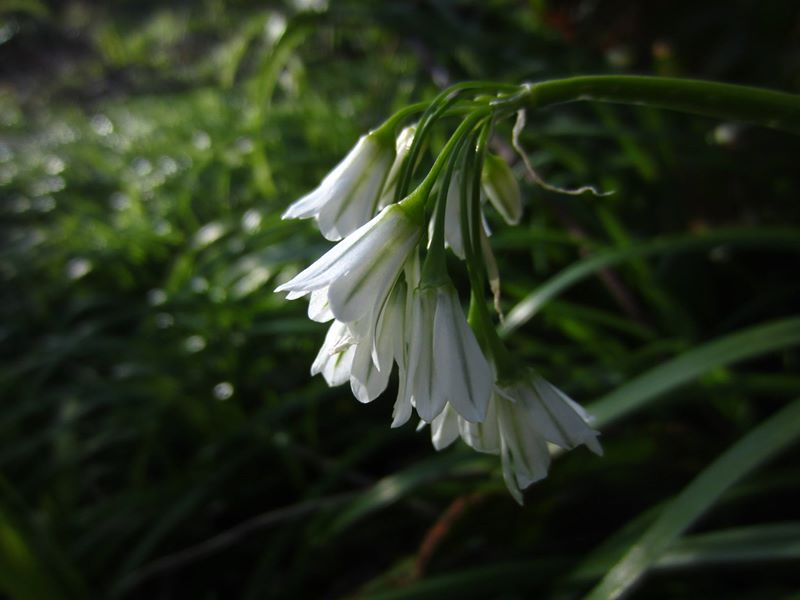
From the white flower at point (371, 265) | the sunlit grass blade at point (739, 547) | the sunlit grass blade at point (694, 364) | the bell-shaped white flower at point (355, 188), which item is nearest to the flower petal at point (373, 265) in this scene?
the white flower at point (371, 265)

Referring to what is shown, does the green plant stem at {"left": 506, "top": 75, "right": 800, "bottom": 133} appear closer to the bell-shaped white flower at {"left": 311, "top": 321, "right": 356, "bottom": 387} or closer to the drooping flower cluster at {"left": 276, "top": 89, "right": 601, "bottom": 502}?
the drooping flower cluster at {"left": 276, "top": 89, "right": 601, "bottom": 502}

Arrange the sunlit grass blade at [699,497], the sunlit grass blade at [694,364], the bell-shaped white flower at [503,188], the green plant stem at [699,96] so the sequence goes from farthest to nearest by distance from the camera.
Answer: the sunlit grass blade at [694,364], the sunlit grass blade at [699,497], the bell-shaped white flower at [503,188], the green plant stem at [699,96]

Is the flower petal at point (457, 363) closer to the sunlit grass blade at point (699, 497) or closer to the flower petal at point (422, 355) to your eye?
the flower petal at point (422, 355)

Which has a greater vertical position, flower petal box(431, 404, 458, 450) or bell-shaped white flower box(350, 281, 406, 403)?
bell-shaped white flower box(350, 281, 406, 403)

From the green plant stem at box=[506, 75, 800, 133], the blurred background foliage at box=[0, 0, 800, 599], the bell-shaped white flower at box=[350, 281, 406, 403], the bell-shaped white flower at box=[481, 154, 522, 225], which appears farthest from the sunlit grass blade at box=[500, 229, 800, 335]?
the green plant stem at box=[506, 75, 800, 133]

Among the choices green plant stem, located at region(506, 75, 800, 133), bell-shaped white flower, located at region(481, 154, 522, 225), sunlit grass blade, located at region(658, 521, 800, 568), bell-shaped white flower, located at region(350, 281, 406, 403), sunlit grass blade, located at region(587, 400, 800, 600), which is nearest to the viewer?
green plant stem, located at region(506, 75, 800, 133)

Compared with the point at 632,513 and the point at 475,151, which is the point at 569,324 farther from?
the point at 475,151
